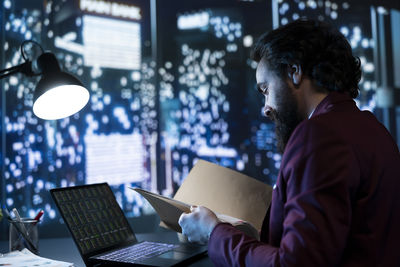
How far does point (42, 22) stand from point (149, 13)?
558 mm

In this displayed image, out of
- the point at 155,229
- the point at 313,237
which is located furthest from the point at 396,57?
the point at 313,237

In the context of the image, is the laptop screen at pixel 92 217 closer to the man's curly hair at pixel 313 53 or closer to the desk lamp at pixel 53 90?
the desk lamp at pixel 53 90

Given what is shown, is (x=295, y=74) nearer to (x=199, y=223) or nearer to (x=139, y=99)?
(x=199, y=223)

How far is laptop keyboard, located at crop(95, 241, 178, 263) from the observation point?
1013 mm

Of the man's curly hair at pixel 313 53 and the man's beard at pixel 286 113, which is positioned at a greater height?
the man's curly hair at pixel 313 53

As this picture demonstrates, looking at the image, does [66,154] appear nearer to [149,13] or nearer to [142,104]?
[142,104]

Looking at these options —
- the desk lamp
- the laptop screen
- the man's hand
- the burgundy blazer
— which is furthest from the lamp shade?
the burgundy blazer

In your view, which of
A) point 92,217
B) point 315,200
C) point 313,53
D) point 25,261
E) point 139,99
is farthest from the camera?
point 139,99

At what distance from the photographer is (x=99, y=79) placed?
2000 mm

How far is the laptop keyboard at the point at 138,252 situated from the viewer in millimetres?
1013

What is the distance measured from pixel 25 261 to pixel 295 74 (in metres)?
0.82

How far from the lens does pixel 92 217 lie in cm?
113

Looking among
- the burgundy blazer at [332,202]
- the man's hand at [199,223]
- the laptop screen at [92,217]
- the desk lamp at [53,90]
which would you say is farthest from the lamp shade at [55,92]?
the burgundy blazer at [332,202]

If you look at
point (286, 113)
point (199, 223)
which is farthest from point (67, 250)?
point (286, 113)
